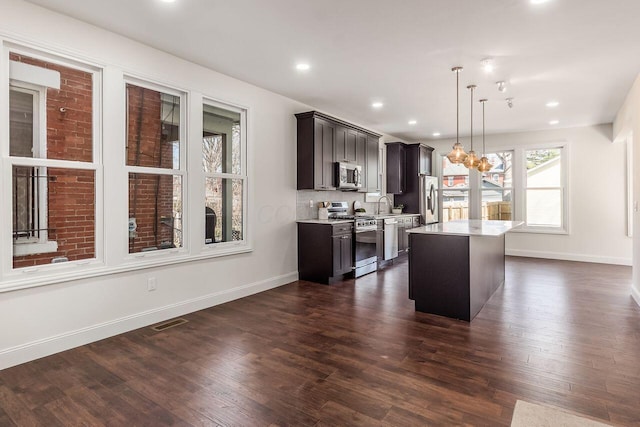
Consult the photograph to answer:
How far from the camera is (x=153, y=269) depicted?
357 cm

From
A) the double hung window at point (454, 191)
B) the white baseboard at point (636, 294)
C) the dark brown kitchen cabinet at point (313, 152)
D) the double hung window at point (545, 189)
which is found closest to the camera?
the white baseboard at point (636, 294)

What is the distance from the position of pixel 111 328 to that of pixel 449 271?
3240 millimetres

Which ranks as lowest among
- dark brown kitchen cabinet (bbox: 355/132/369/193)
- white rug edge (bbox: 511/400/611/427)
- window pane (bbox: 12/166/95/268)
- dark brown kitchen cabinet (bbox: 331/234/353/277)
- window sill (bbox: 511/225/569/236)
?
white rug edge (bbox: 511/400/611/427)

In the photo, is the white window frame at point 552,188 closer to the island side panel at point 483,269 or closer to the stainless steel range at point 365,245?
the island side panel at point 483,269

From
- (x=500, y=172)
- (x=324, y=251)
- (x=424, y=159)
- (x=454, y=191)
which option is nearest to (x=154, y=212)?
(x=324, y=251)

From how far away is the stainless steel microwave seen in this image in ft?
18.7

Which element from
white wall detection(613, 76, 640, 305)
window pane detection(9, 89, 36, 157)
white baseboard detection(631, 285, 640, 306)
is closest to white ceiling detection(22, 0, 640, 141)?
white wall detection(613, 76, 640, 305)

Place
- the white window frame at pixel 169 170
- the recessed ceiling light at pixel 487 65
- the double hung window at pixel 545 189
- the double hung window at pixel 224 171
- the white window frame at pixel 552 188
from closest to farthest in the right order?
the white window frame at pixel 169 170 → the recessed ceiling light at pixel 487 65 → the double hung window at pixel 224 171 → the white window frame at pixel 552 188 → the double hung window at pixel 545 189

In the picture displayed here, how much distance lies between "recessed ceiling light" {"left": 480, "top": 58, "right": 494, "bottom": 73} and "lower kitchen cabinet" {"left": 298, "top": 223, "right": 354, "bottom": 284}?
8.67ft

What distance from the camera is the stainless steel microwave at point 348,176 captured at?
571 cm

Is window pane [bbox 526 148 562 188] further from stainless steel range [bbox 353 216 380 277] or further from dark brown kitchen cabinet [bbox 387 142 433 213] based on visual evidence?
stainless steel range [bbox 353 216 380 277]

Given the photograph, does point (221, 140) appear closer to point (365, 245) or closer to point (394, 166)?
point (365, 245)

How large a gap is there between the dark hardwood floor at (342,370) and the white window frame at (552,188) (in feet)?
11.9

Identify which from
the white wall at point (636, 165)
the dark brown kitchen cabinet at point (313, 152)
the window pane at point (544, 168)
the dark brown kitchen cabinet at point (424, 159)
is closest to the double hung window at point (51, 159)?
the dark brown kitchen cabinet at point (313, 152)
